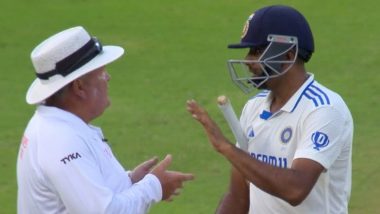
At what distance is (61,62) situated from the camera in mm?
4859

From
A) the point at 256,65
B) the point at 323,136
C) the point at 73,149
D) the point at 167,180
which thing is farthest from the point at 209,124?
the point at 73,149

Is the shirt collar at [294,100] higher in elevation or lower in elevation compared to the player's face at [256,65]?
lower

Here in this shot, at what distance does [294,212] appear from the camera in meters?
5.36

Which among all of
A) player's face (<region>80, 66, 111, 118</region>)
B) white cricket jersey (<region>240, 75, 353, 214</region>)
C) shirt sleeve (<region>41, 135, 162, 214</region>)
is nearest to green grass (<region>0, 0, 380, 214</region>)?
white cricket jersey (<region>240, 75, 353, 214</region>)

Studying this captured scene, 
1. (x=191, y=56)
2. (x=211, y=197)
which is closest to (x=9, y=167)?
(x=211, y=197)

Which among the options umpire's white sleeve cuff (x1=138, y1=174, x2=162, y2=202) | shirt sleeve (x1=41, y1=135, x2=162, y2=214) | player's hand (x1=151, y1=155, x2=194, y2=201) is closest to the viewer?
shirt sleeve (x1=41, y1=135, x2=162, y2=214)

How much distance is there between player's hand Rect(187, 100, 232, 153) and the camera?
5.07 metres

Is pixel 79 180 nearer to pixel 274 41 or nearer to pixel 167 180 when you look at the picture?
pixel 167 180

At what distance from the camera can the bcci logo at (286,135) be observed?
531cm

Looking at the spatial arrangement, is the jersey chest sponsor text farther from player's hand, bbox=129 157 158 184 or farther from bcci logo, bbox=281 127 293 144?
player's hand, bbox=129 157 158 184

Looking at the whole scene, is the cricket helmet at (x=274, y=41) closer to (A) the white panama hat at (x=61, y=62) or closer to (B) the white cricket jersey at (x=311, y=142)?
(B) the white cricket jersey at (x=311, y=142)

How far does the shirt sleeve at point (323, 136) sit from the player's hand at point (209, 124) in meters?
0.36

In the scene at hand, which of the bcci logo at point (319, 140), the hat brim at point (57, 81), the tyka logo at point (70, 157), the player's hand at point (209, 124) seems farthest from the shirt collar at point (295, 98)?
the tyka logo at point (70, 157)

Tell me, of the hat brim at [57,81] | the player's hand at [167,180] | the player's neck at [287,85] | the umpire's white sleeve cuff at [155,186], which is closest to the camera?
the hat brim at [57,81]
